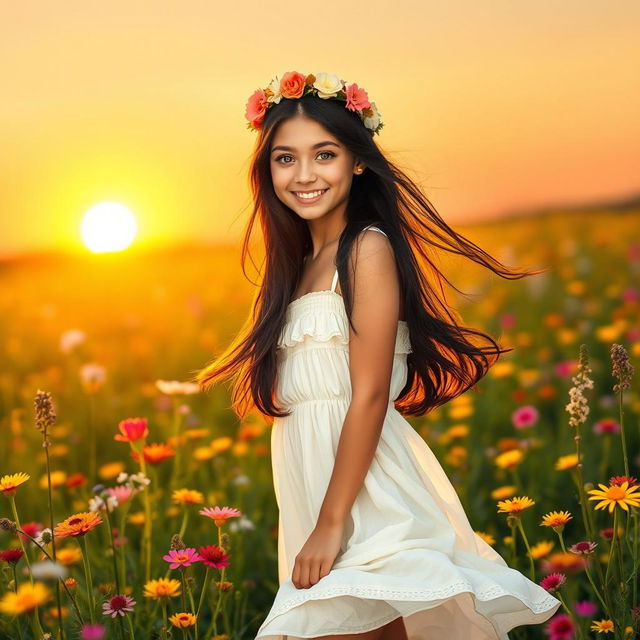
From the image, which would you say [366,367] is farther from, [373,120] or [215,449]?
[215,449]

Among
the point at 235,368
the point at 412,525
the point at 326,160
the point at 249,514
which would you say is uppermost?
the point at 326,160

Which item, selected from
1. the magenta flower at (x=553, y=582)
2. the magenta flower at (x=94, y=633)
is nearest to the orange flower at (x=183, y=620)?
the magenta flower at (x=94, y=633)

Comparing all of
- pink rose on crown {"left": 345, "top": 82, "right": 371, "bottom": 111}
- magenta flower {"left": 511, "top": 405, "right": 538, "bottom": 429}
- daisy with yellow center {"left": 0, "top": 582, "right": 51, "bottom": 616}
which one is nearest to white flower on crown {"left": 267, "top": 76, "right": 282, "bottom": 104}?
pink rose on crown {"left": 345, "top": 82, "right": 371, "bottom": 111}

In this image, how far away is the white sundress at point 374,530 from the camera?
1.70 metres

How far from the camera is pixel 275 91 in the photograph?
6.91ft

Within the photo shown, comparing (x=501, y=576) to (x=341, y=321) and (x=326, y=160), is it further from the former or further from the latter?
(x=326, y=160)

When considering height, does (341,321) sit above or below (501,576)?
above

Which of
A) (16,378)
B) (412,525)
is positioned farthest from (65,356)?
(412,525)

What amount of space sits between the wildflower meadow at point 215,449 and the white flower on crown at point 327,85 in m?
0.52

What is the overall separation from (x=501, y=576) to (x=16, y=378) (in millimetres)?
3751

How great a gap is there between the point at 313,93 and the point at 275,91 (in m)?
0.08

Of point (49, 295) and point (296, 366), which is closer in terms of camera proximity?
point (296, 366)

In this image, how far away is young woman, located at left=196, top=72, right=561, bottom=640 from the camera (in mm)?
1744

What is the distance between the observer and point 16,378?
16.6ft
